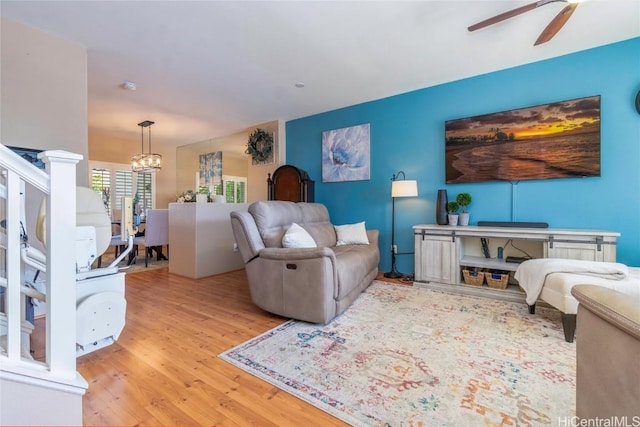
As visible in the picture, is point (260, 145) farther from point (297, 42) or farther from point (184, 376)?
point (184, 376)

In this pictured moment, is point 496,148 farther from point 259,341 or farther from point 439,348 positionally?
point 259,341

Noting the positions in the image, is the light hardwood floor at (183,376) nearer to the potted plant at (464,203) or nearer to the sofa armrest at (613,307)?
the sofa armrest at (613,307)

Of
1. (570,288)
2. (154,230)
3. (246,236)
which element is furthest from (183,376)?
(154,230)

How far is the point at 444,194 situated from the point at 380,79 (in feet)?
5.47

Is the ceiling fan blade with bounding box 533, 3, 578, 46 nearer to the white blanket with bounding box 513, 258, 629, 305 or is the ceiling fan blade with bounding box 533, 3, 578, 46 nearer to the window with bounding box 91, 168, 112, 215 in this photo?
the white blanket with bounding box 513, 258, 629, 305

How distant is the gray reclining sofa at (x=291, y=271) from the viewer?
7.20ft

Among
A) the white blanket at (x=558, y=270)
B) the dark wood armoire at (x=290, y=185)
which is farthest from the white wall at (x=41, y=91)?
the white blanket at (x=558, y=270)

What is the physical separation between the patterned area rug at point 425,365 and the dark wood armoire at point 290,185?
7.71 ft

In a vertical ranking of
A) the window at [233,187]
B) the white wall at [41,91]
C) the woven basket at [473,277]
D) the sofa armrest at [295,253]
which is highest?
the white wall at [41,91]

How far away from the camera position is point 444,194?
3369 millimetres

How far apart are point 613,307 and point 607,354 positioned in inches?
6.1

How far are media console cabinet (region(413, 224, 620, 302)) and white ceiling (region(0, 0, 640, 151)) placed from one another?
6.17 ft

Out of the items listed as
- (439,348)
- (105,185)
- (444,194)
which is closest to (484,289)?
(444,194)

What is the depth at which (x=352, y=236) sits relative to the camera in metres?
3.57
